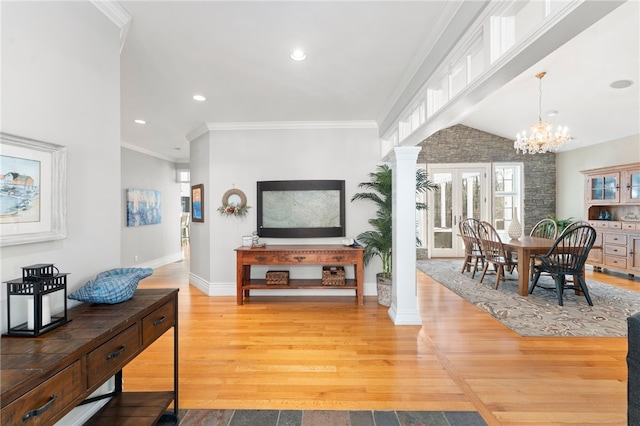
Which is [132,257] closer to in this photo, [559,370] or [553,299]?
[559,370]

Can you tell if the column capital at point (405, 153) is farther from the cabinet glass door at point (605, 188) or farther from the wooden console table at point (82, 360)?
the cabinet glass door at point (605, 188)

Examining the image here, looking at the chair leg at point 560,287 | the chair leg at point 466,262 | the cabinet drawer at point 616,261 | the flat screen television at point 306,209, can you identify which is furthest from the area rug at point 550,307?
the flat screen television at point 306,209

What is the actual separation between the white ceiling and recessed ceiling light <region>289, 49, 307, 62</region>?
6 centimetres

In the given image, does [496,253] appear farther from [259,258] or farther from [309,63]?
[309,63]

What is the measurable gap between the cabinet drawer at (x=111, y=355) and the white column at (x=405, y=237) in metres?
2.69

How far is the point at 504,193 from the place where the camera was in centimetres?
736

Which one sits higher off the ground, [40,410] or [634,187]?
[634,187]

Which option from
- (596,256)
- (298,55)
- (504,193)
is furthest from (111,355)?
(504,193)

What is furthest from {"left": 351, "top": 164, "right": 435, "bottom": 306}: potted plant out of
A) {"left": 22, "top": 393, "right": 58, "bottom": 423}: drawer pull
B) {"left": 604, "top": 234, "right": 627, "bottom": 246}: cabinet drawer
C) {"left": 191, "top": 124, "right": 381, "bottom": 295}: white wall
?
{"left": 604, "top": 234, "right": 627, "bottom": 246}: cabinet drawer

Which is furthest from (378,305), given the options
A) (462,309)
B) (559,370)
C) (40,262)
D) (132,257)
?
(132,257)

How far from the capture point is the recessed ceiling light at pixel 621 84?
4258 millimetres

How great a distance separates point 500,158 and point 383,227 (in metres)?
5.19

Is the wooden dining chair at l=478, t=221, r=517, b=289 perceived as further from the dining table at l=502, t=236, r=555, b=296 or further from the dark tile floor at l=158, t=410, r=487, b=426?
the dark tile floor at l=158, t=410, r=487, b=426

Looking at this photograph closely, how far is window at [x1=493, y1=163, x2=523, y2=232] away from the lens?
736 cm
